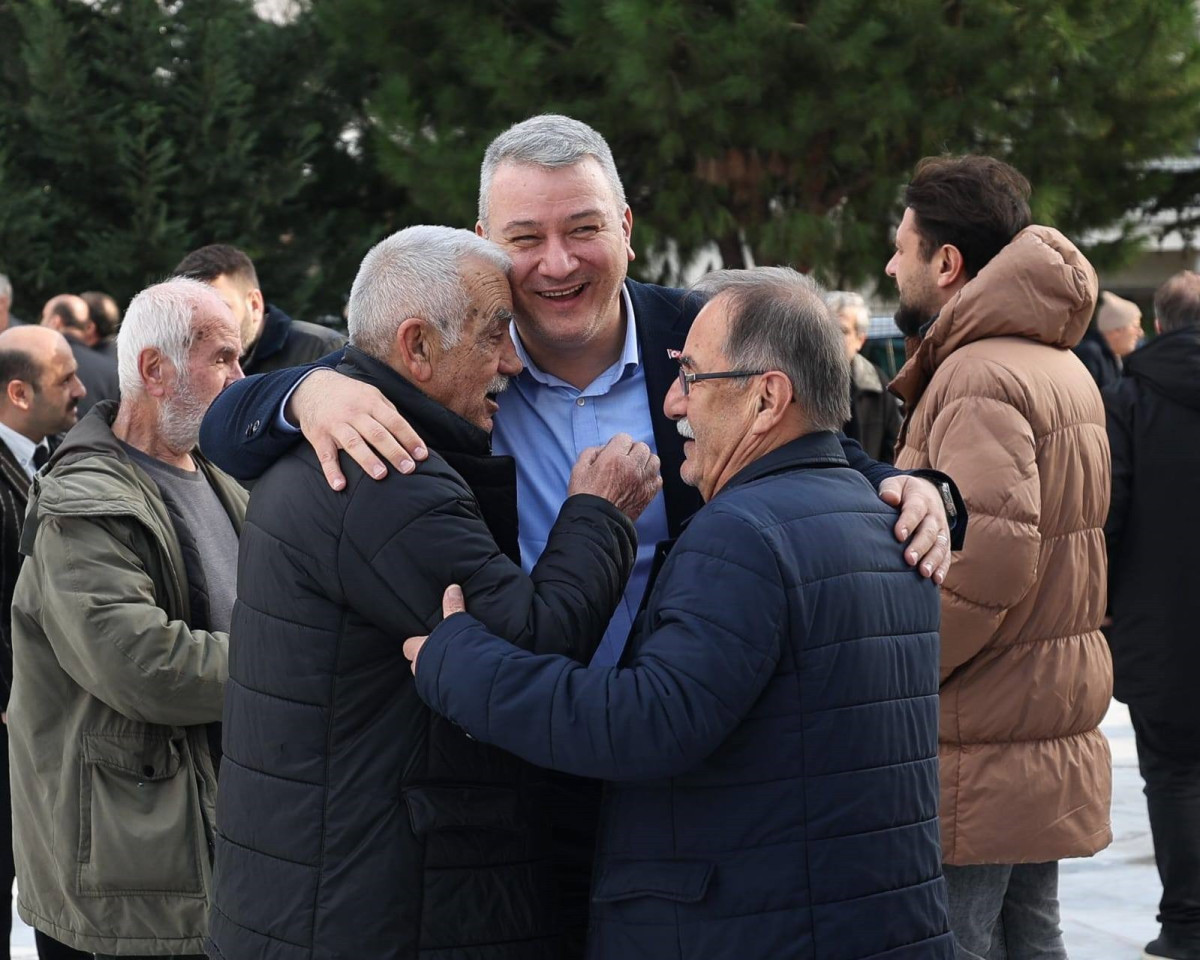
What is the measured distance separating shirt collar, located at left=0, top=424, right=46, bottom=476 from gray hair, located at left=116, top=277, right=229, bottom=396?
1.41m

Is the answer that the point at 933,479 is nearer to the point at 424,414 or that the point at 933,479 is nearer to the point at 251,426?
the point at 424,414

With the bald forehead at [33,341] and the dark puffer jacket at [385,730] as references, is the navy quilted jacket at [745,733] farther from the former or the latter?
the bald forehead at [33,341]

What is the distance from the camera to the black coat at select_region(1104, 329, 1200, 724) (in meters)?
4.68

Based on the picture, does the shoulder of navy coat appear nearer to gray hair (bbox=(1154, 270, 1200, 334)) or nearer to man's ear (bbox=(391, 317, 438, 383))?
man's ear (bbox=(391, 317, 438, 383))

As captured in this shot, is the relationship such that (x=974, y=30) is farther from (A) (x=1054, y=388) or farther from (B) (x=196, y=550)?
(B) (x=196, y=550)

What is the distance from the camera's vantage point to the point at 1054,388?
3.39 m

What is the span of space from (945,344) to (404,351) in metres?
1.53

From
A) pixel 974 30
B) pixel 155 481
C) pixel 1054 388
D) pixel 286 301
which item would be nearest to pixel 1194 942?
pixel 1054 388

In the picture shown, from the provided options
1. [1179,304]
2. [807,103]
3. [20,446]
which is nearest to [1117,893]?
[1179,304]

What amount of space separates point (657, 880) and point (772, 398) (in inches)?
26.8

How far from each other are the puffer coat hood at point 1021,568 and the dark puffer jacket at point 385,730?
120 cm

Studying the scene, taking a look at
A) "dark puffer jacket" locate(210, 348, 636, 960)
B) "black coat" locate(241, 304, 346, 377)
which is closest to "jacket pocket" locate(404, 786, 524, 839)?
"dark puffer jacket" locate(210, 348, 636, 960)

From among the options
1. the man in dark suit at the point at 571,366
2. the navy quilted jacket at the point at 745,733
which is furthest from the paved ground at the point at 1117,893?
the navy quilted jacket at the point at 745,733

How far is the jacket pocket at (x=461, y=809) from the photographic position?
2.20 meters
